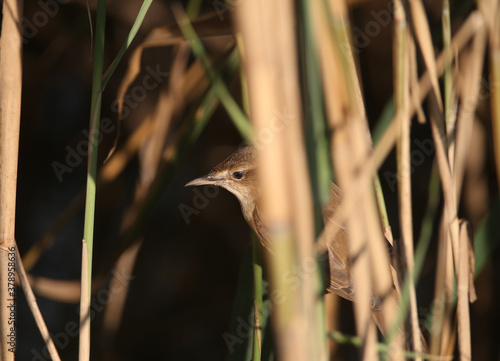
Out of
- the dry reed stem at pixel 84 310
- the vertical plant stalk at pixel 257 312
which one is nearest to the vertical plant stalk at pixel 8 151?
the dry reed stem at pixel 84 310

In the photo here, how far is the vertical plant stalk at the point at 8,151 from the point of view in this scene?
4.46ft

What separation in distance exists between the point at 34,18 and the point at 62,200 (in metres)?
0.98

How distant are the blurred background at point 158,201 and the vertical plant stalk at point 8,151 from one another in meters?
1.24

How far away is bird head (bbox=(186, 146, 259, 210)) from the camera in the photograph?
2.27 metres

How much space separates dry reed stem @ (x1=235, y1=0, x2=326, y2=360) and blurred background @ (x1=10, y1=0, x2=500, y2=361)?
181 cm

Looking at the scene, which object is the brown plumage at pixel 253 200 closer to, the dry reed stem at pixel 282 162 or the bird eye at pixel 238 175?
the bird eye at pixel 238 175

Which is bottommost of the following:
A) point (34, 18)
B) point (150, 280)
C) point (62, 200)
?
point (150, 280)

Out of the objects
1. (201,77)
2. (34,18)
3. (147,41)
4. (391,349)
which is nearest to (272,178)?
(391,349)

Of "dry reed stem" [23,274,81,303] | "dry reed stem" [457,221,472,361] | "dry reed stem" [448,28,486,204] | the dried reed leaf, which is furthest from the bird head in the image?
"dry reed stem" [457,221,472,361]

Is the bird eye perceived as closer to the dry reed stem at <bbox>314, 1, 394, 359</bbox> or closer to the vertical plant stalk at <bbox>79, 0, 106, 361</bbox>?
the vertical plant stalk at <bbox>79, 0, 106, 361</bbox>

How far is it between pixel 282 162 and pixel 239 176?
4.98ft

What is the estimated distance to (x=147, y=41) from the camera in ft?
6.50

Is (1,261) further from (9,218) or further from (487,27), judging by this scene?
(487,27)

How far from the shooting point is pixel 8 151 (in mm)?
1364
